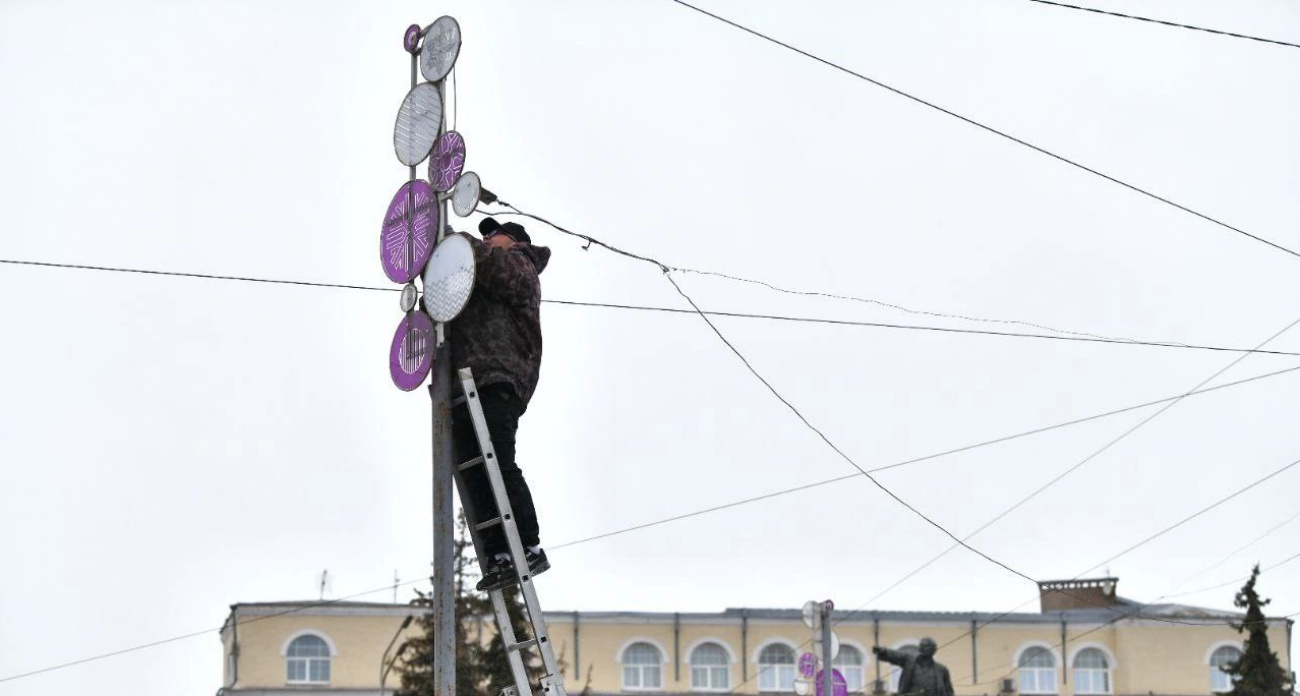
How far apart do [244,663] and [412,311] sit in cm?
5804

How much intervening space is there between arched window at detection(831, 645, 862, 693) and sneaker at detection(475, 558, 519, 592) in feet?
198

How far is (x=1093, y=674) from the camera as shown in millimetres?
73062

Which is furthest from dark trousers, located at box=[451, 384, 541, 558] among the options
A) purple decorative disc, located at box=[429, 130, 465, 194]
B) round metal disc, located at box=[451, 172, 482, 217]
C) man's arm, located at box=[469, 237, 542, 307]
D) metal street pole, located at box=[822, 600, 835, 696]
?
metal street pole, located at box=[822, 600, 835, 696]

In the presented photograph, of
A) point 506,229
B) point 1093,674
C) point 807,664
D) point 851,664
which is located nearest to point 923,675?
point 807,664

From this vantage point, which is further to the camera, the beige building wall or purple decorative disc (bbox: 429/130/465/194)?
the beige building wall

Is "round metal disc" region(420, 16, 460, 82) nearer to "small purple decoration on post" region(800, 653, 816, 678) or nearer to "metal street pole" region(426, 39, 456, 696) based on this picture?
"metal street pole" region(426, 39, 456, 696)

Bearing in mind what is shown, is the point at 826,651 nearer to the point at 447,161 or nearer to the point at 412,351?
the point at 412,351

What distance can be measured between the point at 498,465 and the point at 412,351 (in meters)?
0.90

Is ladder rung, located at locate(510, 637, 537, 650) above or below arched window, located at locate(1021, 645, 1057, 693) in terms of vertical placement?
below

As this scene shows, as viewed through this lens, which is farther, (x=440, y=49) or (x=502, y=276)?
(x=440, y=49)

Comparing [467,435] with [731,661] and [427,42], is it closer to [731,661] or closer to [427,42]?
[427,42]

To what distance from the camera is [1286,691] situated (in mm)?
43750

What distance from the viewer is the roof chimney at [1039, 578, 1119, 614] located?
75.3 m

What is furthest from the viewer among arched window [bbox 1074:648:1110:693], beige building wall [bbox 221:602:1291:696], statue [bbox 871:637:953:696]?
arched window [bbox 1074:648:1110:693]
